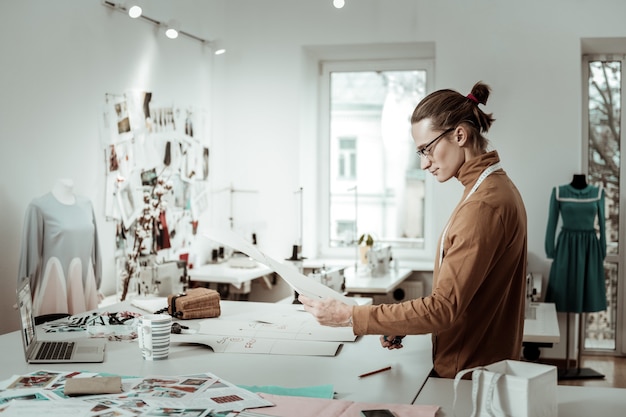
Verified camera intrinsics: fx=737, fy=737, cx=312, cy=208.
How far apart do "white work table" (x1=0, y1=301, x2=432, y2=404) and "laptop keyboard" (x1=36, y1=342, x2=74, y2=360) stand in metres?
0.05

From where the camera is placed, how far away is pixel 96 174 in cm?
435

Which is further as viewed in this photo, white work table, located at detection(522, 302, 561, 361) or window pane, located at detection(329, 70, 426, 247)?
window pane, located at detection(329, 70, 426, 247)

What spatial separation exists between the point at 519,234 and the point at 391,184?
13.9 ft

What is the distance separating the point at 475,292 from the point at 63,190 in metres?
2.57

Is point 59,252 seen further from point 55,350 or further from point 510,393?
point 510,393

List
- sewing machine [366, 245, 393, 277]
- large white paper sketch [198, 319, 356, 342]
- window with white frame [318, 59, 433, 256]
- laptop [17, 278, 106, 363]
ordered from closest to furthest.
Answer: laptop [17, 278, 106, 363] → large white paper sketch [198, 319, 356, 342] → sewing machine [366, 245, 393, 277] → window with white frame [318, 59, 433, 256]

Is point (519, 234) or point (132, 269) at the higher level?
point (519, 234)

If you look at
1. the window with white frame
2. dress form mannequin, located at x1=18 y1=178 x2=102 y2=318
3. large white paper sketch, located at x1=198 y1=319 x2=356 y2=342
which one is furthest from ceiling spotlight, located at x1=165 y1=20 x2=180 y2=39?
large white paper sketch, located at x1=198 y1=319 x2=356 y2=342

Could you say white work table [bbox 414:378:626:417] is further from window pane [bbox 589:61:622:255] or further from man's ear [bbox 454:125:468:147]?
window pane [bbox 589:61:622:255]

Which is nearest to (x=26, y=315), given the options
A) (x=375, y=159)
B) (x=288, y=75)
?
(x=288, y=75)

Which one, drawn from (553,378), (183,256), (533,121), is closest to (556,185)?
(533,121)

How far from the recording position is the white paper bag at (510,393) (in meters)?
1.51

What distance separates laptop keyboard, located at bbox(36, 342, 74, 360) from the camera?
2.21 metres

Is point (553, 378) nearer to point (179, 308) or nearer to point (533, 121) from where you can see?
point (179, 308)
